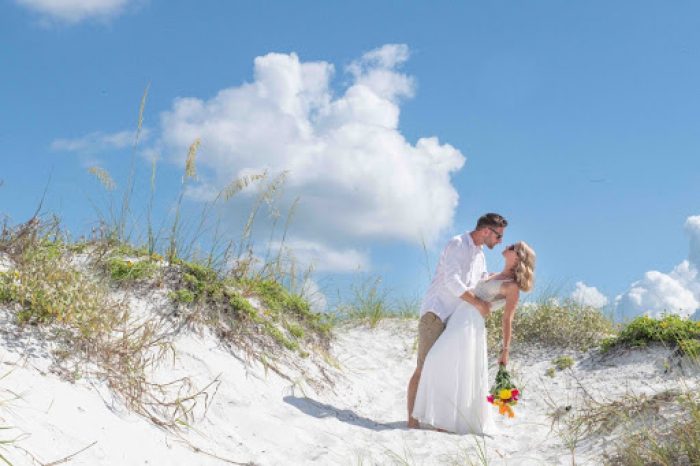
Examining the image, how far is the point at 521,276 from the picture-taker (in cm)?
756

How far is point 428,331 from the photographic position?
7.89 metres

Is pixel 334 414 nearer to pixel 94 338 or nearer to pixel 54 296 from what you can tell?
pixel 94 338

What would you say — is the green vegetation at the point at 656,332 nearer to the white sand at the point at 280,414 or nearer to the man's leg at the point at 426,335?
the white sand at the point at 280,414

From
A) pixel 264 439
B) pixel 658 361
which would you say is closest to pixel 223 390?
pixel 264 439

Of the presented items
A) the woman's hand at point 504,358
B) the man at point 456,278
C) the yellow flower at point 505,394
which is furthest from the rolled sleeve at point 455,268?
the yellow flower at point 505,394

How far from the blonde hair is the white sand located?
1209 mm

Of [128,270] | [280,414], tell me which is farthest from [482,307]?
[128,270]

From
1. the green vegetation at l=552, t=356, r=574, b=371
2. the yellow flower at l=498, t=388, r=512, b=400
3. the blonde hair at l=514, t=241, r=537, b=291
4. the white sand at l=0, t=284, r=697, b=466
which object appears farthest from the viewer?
the green vegetation at l=552, t=356, r=574, b=371

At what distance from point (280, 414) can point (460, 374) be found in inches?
74.8

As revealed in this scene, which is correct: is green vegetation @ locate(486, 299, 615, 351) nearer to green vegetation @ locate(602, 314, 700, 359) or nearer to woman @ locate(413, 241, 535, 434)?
green vegetation @ locate(602, 314, 700, 359)

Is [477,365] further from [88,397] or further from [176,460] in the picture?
[88,397]

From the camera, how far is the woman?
25.2ft

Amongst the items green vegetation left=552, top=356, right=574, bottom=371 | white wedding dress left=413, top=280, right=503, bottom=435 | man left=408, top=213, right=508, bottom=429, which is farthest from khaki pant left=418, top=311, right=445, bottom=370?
green vegetation left=552, top=356, right=574, bottom=371

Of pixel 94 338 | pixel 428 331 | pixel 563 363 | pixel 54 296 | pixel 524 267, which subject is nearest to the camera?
pixel 94 338
